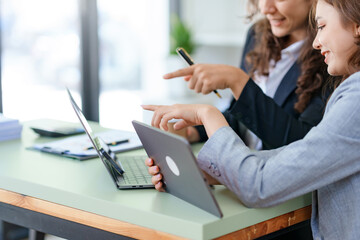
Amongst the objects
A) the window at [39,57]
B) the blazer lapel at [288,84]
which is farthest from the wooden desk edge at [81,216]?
the window at [39,57]

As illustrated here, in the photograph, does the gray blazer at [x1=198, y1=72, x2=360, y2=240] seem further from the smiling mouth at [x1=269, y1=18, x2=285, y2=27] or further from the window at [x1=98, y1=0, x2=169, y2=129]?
the window at [x1=98, y1=0, x2=169, y2=129]

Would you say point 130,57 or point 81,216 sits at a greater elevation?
point 81,216

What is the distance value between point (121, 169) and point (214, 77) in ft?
Answer: 1.21

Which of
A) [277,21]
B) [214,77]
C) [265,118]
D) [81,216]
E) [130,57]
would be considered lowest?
[130,57]

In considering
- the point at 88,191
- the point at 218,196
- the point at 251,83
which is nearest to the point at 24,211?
the point at 88,191

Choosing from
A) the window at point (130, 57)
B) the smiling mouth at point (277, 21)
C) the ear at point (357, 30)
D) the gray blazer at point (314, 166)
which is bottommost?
the window at point (130, 57)

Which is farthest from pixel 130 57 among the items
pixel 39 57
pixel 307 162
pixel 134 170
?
pixel 307 162

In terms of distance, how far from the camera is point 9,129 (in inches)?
71.5

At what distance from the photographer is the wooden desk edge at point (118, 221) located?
1113mm

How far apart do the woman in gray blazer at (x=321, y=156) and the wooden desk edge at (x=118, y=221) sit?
2.1 inches

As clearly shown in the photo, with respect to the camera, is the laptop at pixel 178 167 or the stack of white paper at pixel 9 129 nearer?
the laptop at pixel 178 167

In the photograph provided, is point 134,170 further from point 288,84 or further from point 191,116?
point 288,84

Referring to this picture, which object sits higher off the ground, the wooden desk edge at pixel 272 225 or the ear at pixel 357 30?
the ear at pixel 357 30

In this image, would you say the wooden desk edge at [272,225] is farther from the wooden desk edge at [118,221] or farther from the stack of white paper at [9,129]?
the stack of white paper at [9,129]
